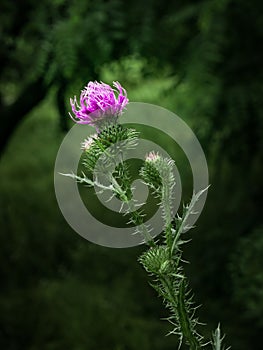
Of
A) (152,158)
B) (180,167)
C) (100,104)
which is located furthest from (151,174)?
(180,167)

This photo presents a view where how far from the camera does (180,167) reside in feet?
10.4

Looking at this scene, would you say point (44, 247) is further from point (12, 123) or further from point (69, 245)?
point (12, 123)

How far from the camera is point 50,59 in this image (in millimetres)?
3102

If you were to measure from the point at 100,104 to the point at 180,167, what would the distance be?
215 cm

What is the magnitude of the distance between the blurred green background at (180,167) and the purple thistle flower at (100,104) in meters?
1.67

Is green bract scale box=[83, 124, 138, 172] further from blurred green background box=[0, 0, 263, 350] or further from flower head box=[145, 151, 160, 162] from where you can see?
blurred green background box=[0, 0, 263, 350]

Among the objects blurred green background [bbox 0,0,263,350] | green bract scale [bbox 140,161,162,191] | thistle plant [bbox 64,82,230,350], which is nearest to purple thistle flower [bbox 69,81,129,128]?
thistle plant [bbox 64,82,230,350]

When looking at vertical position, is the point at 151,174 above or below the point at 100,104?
below

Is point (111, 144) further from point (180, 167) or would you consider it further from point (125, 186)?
point (180, 167)

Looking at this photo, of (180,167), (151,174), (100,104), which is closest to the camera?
(100,104)

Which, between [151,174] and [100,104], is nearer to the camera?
[100,104]

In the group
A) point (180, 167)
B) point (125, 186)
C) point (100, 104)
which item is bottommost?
point (180, 167)

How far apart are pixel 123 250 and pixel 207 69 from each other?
2.04 m

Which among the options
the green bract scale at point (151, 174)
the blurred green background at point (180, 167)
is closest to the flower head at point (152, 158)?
the green bract scale at point (151, 174)
